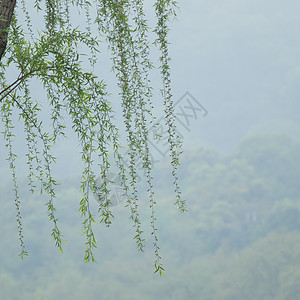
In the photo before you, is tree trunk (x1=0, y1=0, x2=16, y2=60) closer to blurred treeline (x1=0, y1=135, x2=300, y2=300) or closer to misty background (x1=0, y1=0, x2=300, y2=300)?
misty background (x1=0, y1=0, x2=300, y2=300)

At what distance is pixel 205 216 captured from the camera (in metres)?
29.2

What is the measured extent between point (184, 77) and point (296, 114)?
387 inches

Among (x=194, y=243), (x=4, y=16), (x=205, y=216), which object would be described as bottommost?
(x=4, y=16)

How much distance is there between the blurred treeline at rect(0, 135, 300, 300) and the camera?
25266mm

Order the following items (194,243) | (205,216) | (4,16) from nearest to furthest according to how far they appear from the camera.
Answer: (4,16) < (194,243) < (205,216)

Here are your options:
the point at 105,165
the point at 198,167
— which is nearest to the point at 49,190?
the point at 105,165

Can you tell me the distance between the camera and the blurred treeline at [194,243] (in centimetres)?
2527

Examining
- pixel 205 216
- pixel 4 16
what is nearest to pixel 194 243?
pixel 205 216

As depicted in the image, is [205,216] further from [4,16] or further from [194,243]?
[4,16]

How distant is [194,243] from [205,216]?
191cm

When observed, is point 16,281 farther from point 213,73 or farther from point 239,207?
point 213,73

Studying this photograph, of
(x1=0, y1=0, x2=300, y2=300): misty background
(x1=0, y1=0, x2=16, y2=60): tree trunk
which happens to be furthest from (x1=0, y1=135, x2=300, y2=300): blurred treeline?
(x1=0, y1=0, x2=16, y2=60): tree trunk

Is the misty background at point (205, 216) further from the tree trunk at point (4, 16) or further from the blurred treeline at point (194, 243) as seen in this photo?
the tree trunk at point (4, 16)

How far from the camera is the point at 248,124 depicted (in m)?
39.1
